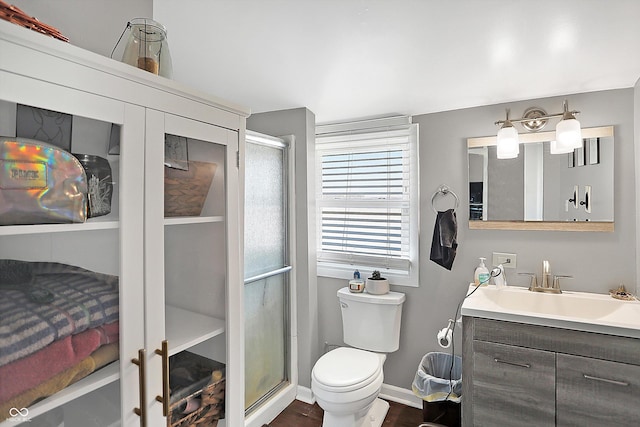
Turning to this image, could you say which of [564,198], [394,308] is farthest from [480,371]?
[564,198]

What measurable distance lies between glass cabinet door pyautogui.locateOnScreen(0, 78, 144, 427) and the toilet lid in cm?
131

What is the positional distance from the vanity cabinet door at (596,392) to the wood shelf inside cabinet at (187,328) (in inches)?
63.2

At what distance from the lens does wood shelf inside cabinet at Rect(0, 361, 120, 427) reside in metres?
0.68

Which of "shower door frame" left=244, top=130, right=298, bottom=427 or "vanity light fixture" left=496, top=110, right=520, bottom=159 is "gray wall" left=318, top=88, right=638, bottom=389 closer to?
"vanity light fixture" left=496, top=110, right=520, bottom=159

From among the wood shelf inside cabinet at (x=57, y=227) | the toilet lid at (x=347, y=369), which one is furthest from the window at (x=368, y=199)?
the wood shelf inside cabinet at (x=57, y=227)

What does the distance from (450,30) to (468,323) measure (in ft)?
4.65

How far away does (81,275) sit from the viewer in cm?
76

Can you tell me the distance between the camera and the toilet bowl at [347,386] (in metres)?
1.89

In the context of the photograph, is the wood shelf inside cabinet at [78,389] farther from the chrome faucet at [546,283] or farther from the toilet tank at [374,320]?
the chrome faucet at [546,283]

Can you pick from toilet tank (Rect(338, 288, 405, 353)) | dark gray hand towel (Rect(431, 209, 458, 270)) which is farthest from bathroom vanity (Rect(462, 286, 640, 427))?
toilet tank (Rect(338, 288, 405, 353))

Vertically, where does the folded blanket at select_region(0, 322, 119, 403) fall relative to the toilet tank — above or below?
above

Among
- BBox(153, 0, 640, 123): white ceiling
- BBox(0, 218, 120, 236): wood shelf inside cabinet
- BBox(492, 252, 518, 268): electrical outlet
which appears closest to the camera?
BBox(0, 218, 120, 236): wood shelf inside cabinet

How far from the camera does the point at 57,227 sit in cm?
71

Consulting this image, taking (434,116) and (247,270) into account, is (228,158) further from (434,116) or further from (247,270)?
(434,116)
